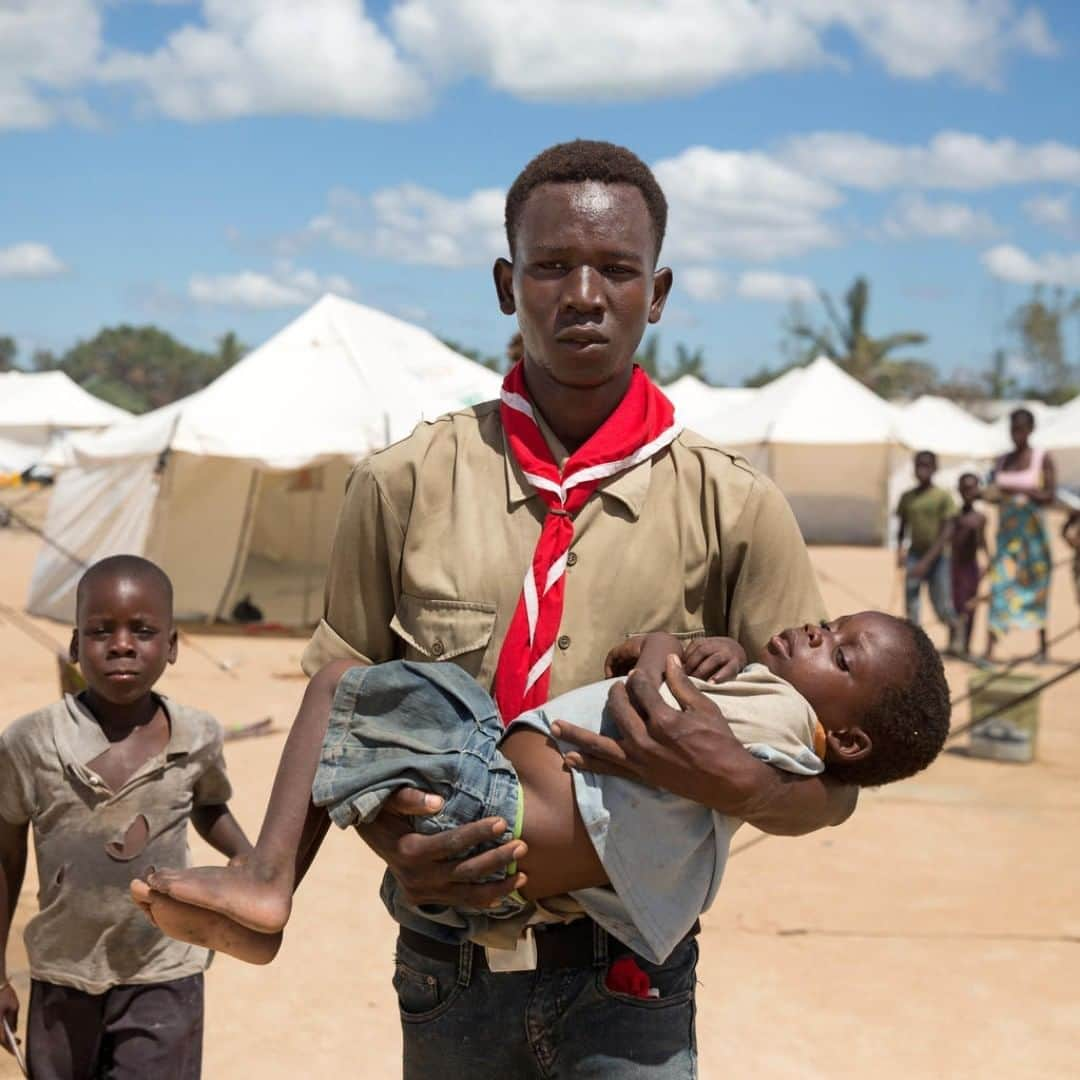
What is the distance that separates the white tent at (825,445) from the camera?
23859 millimetres

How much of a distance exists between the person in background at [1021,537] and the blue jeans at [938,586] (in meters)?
0.35

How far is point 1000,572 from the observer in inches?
467

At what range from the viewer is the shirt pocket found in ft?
6.59

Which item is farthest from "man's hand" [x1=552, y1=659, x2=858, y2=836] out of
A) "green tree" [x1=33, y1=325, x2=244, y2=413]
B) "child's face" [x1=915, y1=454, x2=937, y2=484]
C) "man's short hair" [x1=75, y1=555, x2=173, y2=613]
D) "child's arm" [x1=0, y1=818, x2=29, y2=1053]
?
"green tree" [x1=33, y1=325, x2=244, y2=413]

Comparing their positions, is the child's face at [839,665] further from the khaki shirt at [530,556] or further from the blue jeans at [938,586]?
the blue jeans at [938,586]

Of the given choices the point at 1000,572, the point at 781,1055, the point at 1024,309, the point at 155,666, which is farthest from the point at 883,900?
the point at 1024,309

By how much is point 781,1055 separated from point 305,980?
5.01 feet

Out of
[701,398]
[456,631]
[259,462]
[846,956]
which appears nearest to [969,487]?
[259,462]

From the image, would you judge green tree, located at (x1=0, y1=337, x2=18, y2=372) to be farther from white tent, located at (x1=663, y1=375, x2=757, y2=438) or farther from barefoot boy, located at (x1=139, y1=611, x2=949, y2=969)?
barefoot boy, located at (x1=139, y1=611, x2=949, y2=969)

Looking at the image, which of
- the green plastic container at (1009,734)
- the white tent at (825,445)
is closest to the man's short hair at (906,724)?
the green plastic container at (1009,734)

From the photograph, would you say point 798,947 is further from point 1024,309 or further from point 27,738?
point 1024,309

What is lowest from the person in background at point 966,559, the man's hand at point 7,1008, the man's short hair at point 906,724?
the person in background at point 966,559

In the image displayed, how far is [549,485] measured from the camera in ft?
6.67

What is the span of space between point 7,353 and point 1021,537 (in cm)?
6817
